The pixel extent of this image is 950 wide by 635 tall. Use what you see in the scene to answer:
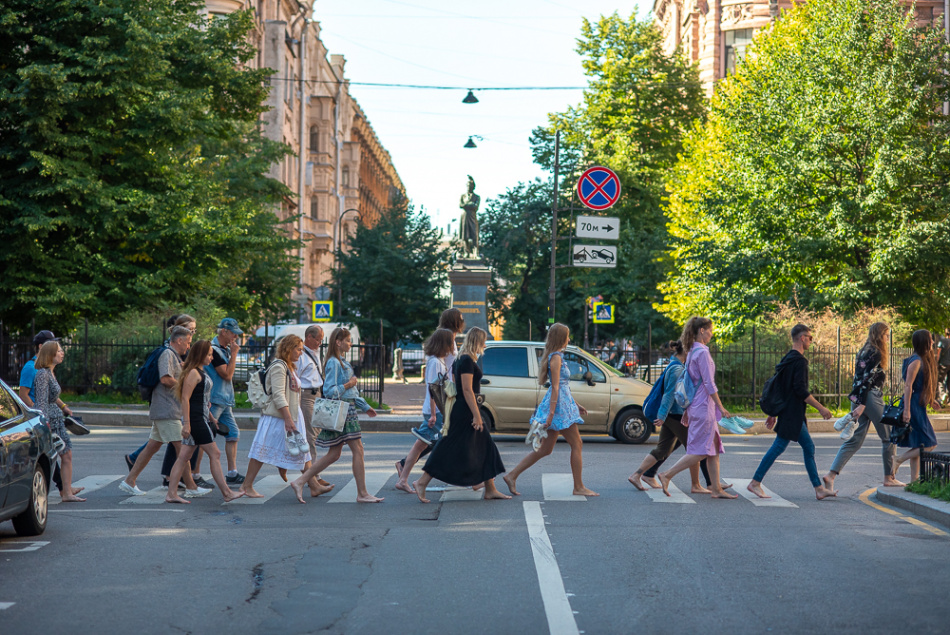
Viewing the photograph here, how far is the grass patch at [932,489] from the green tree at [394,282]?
1516 inches

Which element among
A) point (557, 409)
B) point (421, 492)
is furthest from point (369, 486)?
point (557, 409)

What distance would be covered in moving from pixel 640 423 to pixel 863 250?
45.9ft

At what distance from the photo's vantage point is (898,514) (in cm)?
1011

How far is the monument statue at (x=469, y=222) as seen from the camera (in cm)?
3250

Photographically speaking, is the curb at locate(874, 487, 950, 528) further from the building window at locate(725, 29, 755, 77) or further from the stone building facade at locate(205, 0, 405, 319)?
the building window at locate(725, 29, 755, 77)

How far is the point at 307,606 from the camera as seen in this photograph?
20.4 ft

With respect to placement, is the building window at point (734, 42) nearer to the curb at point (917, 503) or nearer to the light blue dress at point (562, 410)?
the curb at point (917, 503)

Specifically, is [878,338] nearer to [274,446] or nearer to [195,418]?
[274,446]

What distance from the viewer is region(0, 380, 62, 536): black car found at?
25.5 ft

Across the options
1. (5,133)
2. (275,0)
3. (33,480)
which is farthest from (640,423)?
(275,0)

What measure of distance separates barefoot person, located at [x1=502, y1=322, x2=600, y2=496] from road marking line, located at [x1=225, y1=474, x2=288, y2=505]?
246 centimetres

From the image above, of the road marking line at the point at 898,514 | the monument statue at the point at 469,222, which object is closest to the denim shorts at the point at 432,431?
the road marking line at the point at 898,514

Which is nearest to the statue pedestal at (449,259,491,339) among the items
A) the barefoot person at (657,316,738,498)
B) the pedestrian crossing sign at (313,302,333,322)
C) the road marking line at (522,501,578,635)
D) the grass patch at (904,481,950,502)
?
the pedestrian crossing sign at (313,302,333,322)

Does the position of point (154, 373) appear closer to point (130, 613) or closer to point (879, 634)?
point (130, 613)
